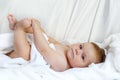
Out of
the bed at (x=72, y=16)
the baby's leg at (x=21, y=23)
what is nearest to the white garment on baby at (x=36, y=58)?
the baby's leg at (x=21, y=23)

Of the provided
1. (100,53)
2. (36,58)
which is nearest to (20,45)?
(36,58)

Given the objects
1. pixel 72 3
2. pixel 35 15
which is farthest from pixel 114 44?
pixel 35 15

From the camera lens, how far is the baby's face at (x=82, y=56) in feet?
4.53

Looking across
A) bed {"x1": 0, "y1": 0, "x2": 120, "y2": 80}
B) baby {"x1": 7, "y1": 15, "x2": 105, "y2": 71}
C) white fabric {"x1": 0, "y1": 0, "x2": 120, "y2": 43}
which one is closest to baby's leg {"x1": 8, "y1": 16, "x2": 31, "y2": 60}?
baby {"x1": 7, "y1": 15, "x2": 105, "y2": 71}

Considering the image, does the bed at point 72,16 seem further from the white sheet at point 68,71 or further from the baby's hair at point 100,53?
the white sheet at point 68,71

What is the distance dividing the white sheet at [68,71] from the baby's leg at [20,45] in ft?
0.18

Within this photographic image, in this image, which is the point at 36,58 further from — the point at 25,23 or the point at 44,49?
the point at 25,23

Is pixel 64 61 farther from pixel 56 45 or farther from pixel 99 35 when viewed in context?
pixel 99 35

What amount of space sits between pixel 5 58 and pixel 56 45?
281 mm

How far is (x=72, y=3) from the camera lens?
1634 millimetres

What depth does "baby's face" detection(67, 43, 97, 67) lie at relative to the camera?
1.38 metres

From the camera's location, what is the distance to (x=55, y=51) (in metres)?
1.38

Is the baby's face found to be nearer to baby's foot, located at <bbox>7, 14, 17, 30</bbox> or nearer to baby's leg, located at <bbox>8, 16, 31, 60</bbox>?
baby's leg, located at <bbox>8, 16, 31, 60</bbox>

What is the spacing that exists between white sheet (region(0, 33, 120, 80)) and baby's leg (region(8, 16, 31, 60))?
6 centimetres
